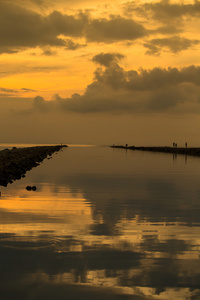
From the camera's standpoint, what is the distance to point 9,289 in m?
Answer: 5.57

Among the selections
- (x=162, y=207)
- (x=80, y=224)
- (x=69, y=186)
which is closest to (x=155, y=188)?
(x=69, y=186)

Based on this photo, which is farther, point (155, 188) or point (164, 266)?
point (155, 188)

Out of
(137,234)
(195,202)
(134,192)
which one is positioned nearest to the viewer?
(137,234)

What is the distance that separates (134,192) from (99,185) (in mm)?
2927

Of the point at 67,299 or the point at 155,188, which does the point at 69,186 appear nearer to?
the point at 155,188

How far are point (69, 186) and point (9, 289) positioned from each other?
43.4 ft

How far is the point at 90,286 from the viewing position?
5.66m

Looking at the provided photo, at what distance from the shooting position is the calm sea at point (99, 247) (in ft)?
18.4

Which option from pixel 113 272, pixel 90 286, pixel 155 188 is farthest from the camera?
pixel 155 188

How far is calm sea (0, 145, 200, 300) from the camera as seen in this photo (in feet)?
18.4

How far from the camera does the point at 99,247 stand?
775cm

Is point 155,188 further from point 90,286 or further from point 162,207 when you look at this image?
point 90,286

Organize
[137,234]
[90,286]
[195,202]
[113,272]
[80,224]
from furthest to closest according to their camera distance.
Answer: [195,202] → [80,224] → [137,234] → [113,272] → [90,286]

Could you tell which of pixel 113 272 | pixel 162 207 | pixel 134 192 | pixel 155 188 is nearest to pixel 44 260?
pixel 113 272
